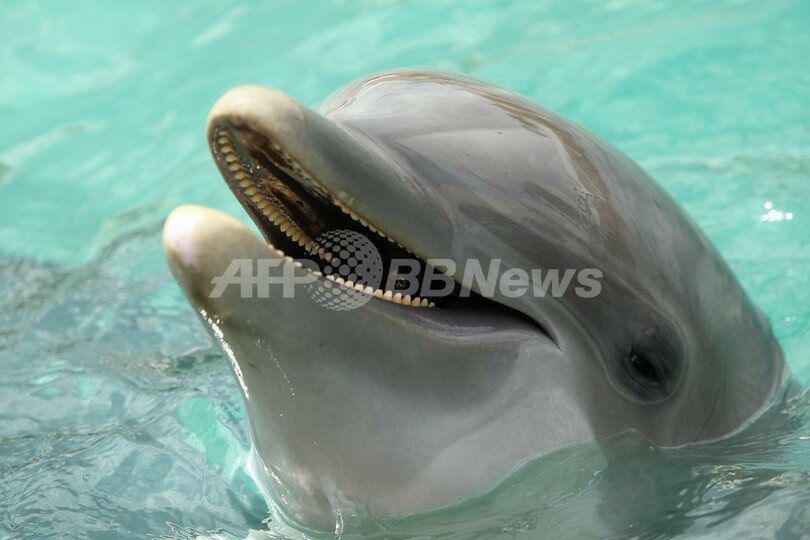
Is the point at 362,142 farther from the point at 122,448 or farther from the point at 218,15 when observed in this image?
the point at 218,15

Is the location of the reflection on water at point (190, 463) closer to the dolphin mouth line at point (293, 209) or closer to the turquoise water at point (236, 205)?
the turquoise water at point (236, 205)

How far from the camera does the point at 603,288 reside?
3148 mm

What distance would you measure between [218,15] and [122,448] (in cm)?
820

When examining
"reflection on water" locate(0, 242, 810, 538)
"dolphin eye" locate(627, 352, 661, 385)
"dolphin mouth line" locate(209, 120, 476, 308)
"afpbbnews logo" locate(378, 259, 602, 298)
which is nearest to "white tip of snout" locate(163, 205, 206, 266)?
"dolphin mouth line" locate(209, 120, 476, 308)

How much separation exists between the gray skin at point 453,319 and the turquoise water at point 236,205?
18 centimetres

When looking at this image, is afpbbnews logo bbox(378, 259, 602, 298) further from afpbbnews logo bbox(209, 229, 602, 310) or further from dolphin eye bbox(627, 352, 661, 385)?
dolphin eye bbox(627, 352, 661, 385)

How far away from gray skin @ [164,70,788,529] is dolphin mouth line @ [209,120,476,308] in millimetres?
27

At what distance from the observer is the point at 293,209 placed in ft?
9.49

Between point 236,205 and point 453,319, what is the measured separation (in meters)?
5.40

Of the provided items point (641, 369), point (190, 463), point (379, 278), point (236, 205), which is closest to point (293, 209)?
point (379, 278)

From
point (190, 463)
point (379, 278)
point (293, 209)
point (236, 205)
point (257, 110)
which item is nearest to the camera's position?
point (257, 110)

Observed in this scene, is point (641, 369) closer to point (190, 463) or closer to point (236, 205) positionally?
A: point (190, 463)

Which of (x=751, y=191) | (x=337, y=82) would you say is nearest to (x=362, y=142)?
(x=751, y=191)

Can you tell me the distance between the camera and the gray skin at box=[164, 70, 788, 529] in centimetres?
279
